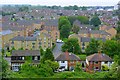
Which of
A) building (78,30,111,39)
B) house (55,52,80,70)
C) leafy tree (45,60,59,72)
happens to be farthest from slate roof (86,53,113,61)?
building (78,30,111,39)

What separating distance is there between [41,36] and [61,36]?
6.10 feet

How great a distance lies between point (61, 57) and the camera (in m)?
4.97

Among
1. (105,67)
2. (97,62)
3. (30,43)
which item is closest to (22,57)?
(97,62)

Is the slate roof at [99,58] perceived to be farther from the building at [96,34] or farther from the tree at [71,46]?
the building at [96,34]

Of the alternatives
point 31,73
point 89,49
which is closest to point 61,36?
point 89,49

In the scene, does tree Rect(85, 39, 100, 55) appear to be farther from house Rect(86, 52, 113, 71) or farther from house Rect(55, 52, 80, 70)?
house Rect(55, 52, 80, 70)

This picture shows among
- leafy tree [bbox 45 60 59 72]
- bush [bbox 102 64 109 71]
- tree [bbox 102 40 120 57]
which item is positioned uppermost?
tree [bbox 102 40 120 57]

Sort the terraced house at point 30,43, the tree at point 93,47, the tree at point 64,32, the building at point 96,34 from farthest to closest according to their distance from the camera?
the tree at point 64,32, the building at point 96,34, the terraced house at point 30,43, the tree at point 93,47

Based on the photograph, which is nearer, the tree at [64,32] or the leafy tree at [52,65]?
the leafy tree at [52,65]

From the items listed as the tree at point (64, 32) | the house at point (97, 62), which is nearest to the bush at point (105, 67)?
the house at point (97, 62)

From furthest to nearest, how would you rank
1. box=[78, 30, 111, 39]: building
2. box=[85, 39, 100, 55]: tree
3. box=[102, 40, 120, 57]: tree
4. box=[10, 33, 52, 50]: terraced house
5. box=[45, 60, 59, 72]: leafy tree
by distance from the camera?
box=[78, 30, 111, 39]: building, box=[10, 33, 52, 50]: terraced house, box=[85, 39, 100, 55]: tree, box=[102, 40, 120, 57]: tree, box=[45, 60, 59, 72]: leafy tree

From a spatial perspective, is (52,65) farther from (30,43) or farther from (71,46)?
(30,43)

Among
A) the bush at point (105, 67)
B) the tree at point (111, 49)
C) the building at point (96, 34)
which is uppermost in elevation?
the building at point (96, 34)

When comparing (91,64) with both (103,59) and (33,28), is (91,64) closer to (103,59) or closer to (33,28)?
(103,59)
